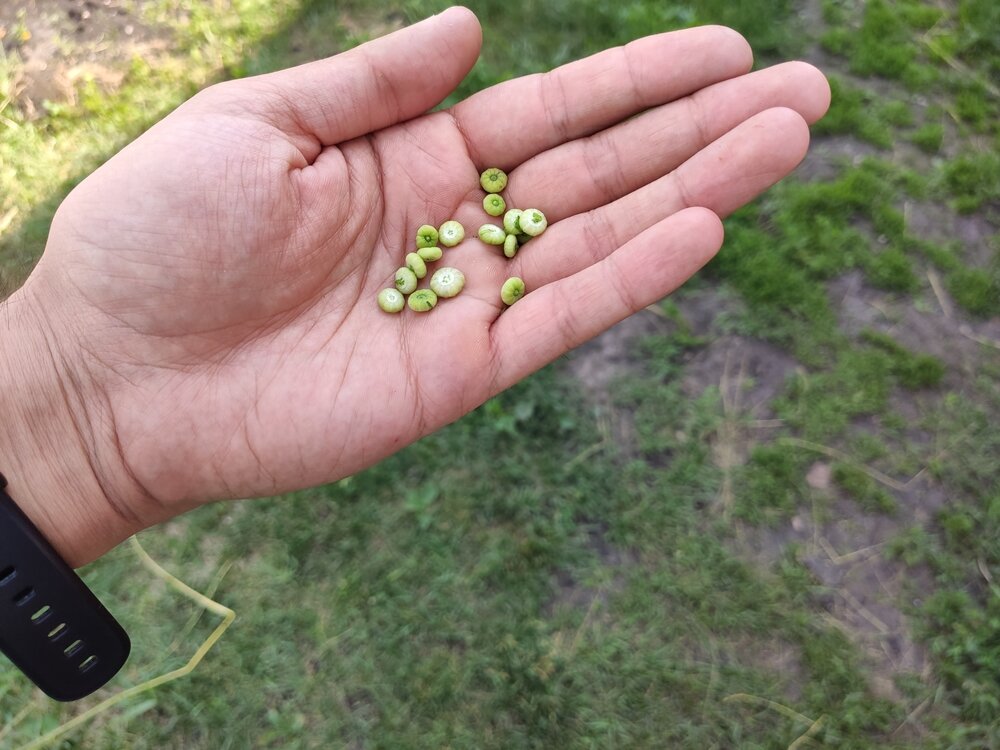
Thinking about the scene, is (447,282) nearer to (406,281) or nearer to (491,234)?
(406,281)

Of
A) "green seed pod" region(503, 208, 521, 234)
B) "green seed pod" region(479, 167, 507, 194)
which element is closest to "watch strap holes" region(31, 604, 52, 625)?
"green seed pod" region(503, 208, 521, 234)

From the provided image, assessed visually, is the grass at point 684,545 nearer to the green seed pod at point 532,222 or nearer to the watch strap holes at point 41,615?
the green seed pod at point 532,222

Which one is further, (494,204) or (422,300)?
(494,204)

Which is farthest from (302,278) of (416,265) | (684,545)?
(684,545)

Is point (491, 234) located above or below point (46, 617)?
above

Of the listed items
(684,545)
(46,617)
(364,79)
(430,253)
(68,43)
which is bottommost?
(684,545)

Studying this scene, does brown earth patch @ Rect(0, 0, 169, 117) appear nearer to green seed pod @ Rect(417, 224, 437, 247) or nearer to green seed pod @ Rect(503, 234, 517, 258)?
green seed pod @ Rect(417, 224, 437, 247)

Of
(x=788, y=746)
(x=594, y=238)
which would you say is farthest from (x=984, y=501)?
(x=594, y=238)
